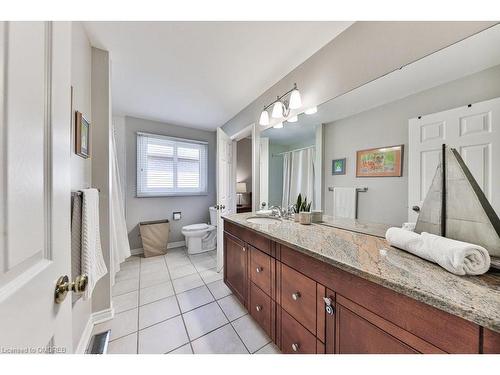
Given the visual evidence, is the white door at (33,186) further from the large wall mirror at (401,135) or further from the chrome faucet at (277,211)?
the chrome faucet at (277,211)

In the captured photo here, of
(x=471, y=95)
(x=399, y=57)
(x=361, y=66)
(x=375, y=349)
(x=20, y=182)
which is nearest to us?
(x=20, y=182)

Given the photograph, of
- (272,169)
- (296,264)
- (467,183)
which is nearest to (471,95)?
(467,183)

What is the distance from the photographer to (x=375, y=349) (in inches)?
27.7

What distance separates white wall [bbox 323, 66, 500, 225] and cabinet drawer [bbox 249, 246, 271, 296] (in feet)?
2.17

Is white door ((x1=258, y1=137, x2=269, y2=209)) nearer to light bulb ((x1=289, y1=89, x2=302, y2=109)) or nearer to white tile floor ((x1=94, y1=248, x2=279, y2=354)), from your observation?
light bulb ((x1=289, y1=89, x2=302, y2=109))

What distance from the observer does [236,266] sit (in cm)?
172

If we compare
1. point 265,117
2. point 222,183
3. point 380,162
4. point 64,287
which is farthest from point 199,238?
point 380,162

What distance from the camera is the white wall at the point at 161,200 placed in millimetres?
3006

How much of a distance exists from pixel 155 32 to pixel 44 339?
174 centimetres

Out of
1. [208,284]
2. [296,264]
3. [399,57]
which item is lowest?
[208,284]

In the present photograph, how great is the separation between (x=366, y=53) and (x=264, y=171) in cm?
132

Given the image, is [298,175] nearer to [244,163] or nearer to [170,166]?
[244,163]

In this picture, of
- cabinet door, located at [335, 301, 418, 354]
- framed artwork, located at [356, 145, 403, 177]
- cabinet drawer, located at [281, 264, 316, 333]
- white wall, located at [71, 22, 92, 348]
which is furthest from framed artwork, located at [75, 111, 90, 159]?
framed artwork, located at [356, 145, 403, 177]

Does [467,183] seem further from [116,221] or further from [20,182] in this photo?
[116,221]
